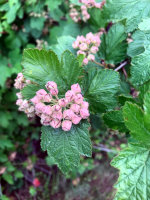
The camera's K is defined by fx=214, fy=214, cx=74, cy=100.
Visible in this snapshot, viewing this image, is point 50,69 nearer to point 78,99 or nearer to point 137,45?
point 78,99

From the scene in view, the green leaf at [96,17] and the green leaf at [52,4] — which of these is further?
the green leaf at [52,4]

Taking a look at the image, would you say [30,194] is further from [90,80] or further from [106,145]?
[90,80]

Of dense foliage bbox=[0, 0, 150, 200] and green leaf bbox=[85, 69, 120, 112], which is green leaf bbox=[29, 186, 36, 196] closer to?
dense foliage bbox=[0, 0, 150, 200]

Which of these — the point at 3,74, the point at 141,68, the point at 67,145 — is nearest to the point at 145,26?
the point at 141,68

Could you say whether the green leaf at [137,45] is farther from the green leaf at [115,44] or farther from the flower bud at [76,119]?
the flower bud at [76,119]

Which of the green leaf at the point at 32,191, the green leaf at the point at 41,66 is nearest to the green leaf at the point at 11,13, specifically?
the green leaf at the point at 41,66

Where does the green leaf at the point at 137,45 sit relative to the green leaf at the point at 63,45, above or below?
below
